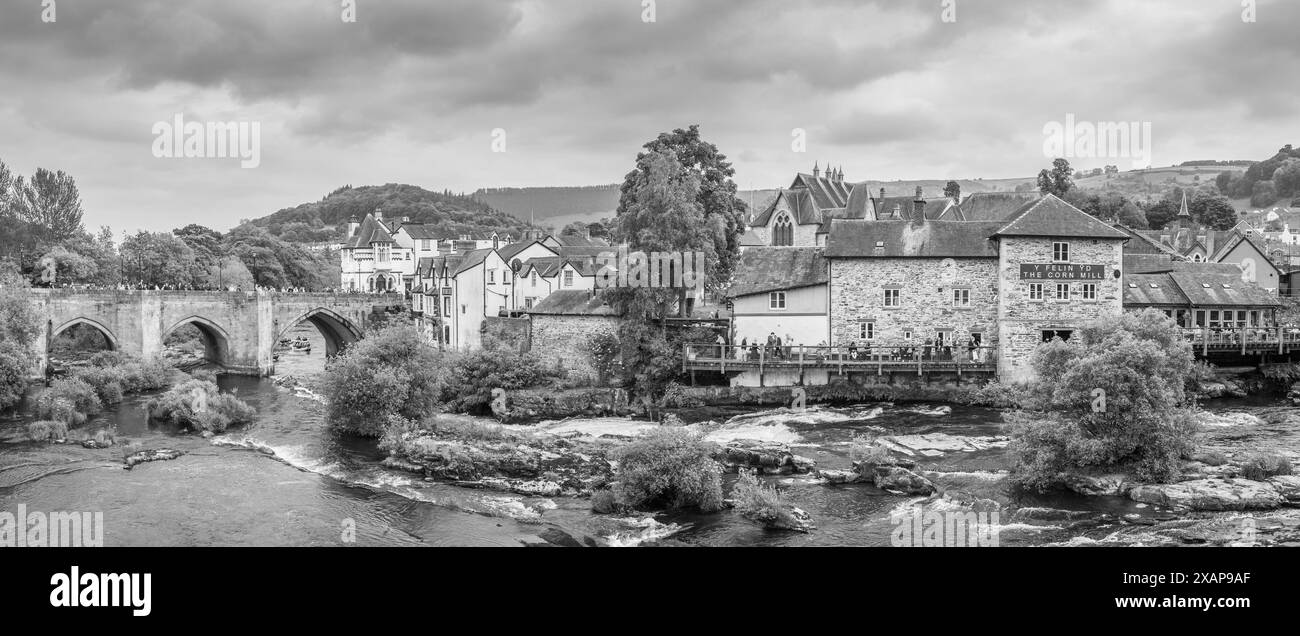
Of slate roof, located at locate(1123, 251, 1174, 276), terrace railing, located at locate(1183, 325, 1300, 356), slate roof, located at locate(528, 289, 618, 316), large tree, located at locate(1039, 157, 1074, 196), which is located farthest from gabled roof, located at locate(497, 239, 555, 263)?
large tree, located at locate(1039, 157, 1074, 196)

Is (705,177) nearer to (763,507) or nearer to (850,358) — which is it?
(850,358)

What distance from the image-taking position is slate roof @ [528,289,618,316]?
43219 mm

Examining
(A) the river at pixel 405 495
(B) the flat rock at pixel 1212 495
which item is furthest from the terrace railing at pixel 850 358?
(B) the flat rock at pixel 1212 495

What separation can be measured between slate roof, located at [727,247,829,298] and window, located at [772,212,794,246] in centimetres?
2178

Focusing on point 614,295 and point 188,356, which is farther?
point 188,356

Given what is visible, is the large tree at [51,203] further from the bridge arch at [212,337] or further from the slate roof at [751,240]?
the slate roof at [751,240]

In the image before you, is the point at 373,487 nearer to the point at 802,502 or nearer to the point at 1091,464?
the point at 802,502

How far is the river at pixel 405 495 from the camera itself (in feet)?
67.9

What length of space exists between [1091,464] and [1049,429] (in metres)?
1.48

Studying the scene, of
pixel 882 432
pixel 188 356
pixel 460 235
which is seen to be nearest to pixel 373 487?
pixel 882 432

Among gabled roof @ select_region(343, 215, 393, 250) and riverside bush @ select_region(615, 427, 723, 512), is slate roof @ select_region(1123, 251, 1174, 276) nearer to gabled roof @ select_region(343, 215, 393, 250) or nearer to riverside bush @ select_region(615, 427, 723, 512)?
riverside bush @ select_region(615, 427, 723, 512)

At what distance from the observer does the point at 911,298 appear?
41.2m

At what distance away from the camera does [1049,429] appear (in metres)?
23.7

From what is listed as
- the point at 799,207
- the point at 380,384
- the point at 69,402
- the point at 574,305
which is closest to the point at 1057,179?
the point at 799,207
